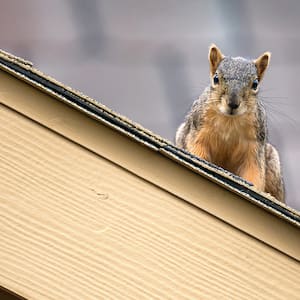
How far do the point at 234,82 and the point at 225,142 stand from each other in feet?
0.91

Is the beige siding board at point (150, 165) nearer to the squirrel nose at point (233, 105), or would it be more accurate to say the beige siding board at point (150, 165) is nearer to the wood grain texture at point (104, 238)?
the wood grain texture at point (104, 238)

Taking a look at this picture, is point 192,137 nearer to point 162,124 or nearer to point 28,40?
point 162,124

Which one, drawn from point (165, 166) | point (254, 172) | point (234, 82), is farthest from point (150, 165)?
point (234, 82)

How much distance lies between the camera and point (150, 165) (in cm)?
304

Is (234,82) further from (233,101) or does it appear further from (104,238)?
(104,238)

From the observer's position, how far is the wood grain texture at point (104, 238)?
2.96m

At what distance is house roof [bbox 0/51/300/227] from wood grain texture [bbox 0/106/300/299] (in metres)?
0.09

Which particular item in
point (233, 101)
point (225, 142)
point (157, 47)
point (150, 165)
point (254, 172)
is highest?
point (157, 47)

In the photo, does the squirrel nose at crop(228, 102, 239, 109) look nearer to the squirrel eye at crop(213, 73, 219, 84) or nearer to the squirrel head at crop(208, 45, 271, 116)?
the squirrel head at crop(208, 45, 271, 116)

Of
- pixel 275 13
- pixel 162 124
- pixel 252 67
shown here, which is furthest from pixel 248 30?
pixel 252 67

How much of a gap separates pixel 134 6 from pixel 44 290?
4453mm

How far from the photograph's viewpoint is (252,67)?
5234mm

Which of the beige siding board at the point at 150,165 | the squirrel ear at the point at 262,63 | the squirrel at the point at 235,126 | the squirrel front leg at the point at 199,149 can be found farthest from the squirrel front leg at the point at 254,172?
the beige siding board at the point at 150,165

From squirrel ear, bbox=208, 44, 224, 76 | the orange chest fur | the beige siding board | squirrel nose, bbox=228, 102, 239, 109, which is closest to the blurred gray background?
squirrel ear, bbox=208, 44, 224, 76
